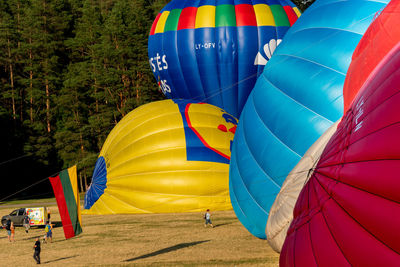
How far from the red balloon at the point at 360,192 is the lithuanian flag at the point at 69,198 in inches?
290

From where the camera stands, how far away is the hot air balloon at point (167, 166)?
19438mm

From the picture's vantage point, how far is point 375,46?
724cm

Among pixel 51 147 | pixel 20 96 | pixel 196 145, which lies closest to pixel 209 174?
pixel 196 145

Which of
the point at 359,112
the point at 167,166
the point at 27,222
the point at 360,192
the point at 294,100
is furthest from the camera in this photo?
the point at 27,222

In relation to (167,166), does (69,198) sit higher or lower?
lower

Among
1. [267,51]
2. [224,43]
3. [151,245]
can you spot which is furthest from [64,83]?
[151,245]

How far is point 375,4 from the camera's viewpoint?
31.6 feet

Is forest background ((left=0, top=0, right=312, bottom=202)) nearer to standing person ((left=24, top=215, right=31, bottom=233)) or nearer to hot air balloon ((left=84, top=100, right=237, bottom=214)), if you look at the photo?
standing person ((left=24, top=215, right=31, bottom=233))

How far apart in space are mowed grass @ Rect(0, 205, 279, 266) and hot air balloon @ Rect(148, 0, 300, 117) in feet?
25.4

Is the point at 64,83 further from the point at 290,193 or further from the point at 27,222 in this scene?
the point at 290,193

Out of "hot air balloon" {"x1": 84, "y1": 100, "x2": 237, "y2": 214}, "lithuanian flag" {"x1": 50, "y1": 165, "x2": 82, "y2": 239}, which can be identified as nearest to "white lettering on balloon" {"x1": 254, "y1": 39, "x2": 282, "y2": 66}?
"hot air balloon" {"x1": 84, "y1": 100, "x2": 237, "y2": 214}

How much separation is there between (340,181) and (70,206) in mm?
8452

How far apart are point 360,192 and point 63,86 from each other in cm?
4923

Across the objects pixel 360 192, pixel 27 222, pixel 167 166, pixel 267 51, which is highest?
pixel 267 51
